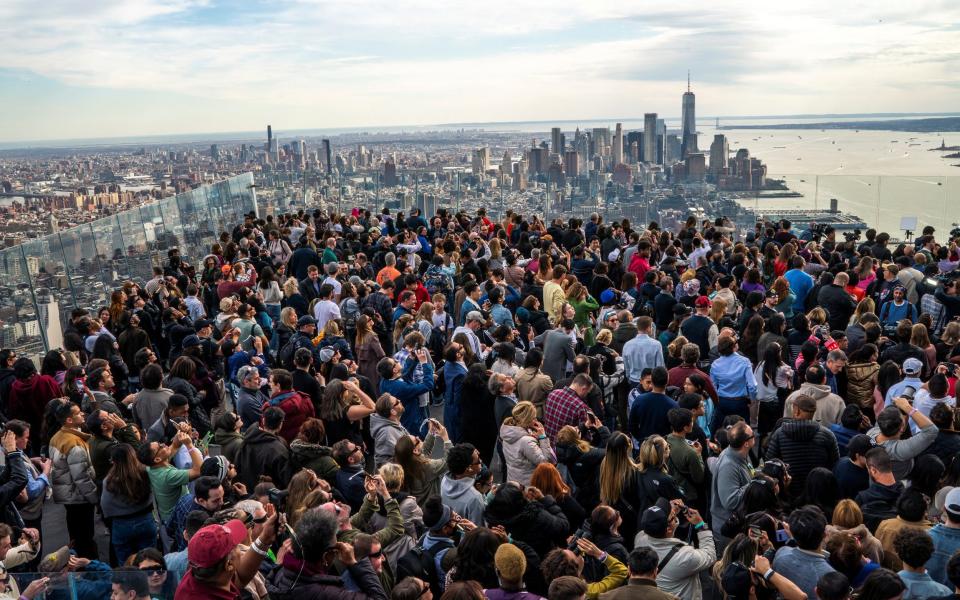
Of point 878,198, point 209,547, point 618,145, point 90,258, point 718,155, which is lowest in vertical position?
point 209,547

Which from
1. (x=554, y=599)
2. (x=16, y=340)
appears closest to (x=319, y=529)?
(x=554, y=599)

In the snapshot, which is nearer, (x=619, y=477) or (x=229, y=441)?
(x=619, y=477)

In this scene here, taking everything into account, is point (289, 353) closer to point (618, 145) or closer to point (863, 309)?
point (863, 309)

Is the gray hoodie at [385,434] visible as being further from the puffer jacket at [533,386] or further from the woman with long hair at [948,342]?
the woman with long hair at [948,342]

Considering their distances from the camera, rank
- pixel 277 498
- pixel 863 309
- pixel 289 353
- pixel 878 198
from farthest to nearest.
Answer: pixel 878 198, pixel 863 309, pixel 289 353, pixel 277 498

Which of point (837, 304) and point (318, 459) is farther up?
point (837, 304)

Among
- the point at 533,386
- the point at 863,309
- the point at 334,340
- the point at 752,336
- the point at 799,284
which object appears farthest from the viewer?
the point at 799,284

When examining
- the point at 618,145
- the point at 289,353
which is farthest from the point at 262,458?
the point at 618,145
